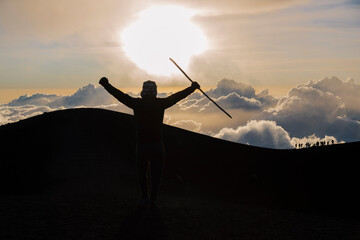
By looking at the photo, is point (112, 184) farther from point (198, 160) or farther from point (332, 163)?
point (332, 163)

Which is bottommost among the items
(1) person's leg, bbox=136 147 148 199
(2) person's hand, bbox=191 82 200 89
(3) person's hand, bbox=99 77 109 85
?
(1) person's leg, bbox=136 147 148 199

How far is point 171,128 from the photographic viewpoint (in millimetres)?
20156

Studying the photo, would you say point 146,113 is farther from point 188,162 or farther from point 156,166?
point 188,162

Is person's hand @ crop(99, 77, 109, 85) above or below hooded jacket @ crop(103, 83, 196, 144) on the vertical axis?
above

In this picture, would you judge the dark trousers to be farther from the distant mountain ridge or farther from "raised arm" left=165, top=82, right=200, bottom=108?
the distant mountain ridge

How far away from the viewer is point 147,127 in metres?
9.61

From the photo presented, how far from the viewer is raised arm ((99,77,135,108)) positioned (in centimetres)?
975

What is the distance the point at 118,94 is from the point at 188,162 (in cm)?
708

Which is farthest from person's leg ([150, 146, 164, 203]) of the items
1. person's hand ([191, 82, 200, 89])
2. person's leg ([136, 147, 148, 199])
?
person's hand ([191, 82, 200, 89])

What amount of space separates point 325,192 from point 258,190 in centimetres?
197

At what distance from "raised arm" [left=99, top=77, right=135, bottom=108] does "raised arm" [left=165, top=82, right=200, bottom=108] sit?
2.53ft

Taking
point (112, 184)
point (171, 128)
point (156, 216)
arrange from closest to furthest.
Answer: point (156, 216) < point (112, 184) < point (171, 128)

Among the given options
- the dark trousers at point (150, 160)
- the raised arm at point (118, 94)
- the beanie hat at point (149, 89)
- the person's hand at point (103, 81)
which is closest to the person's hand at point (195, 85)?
the beanie hat at point (149, 89)

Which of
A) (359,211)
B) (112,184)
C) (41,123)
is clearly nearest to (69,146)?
(41,123)
